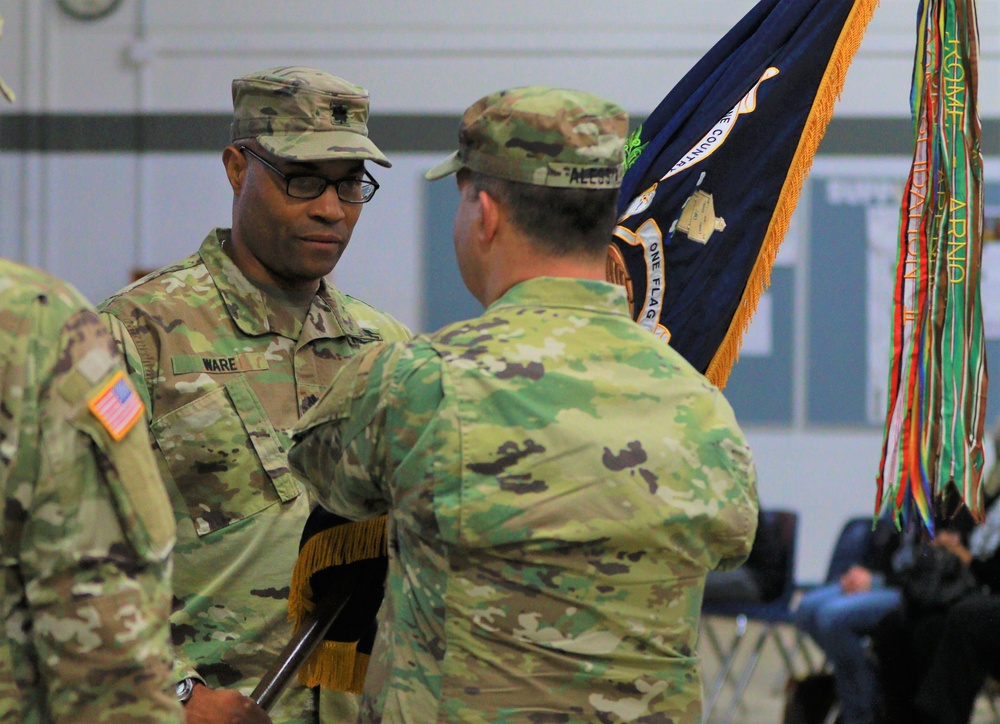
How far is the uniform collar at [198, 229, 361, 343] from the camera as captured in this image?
175 cm

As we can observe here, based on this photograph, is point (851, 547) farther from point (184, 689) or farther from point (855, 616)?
point (184, 689)

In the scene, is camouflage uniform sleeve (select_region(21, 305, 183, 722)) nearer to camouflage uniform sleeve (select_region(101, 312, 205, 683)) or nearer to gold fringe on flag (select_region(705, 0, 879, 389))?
camouflage uniform sleeve (select_region(101, 312, 205, 683))

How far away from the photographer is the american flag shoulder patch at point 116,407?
983mm

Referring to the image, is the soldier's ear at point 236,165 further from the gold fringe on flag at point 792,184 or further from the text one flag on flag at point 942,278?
the text one flag on flag at point 942,278

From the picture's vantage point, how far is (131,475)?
1.00 meters

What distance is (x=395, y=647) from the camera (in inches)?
48.9

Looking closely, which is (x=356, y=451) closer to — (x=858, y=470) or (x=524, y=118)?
(x=524, y=118)

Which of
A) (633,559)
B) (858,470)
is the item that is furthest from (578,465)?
(858,470)

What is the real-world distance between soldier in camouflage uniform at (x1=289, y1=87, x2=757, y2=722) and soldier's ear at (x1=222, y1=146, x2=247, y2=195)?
61 centimetres

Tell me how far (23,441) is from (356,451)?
356 mm

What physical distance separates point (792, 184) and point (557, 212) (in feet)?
2.98

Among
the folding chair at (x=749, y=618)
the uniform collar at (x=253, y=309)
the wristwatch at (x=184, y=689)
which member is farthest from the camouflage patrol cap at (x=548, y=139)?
the folding chair at (x=749, y=618)

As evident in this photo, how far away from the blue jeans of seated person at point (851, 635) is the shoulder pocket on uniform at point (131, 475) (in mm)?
3213

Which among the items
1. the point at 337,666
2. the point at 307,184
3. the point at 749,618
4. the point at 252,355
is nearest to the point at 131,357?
the point at 252,355
